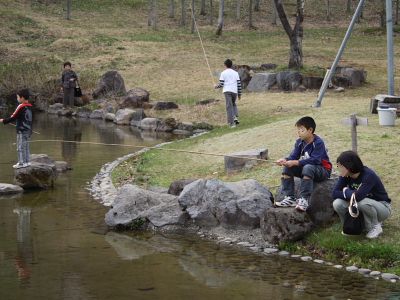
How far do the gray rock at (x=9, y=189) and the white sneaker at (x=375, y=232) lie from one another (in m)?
6.45

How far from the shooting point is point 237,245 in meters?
9.41

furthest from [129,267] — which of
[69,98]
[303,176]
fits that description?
[69,98]

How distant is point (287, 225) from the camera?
9.20 metres

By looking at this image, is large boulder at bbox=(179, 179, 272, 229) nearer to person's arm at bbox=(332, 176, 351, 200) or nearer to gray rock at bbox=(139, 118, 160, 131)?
person's arm at bbox=(332, 176, 351, 200)

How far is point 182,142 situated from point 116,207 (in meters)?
6.70

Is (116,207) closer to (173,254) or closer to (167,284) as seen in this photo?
(173,254)

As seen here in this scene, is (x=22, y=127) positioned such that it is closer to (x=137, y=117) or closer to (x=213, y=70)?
(x=137, y=117)

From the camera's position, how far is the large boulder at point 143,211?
1030 cm

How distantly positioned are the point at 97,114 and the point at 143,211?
14.5 meters

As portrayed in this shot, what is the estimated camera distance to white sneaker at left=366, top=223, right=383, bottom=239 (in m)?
8.71

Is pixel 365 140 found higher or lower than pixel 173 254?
higher

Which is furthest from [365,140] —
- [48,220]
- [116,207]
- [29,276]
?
[29,276]

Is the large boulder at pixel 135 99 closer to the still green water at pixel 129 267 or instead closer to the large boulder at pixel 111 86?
the large boulder at pixel 111 86

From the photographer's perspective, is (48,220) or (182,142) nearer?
(48,220)
